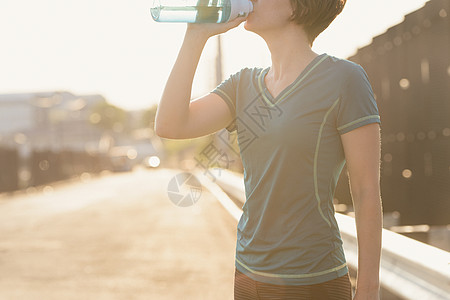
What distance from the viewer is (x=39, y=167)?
29.2 meters

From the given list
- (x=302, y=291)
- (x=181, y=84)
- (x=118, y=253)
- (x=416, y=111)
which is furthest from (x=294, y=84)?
(x=118, y=253)

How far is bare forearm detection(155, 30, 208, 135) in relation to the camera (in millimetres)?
2166

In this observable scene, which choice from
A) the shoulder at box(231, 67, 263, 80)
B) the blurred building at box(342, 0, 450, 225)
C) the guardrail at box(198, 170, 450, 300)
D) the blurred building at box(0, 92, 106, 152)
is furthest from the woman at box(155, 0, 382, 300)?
the blurred building at box(0, 92, 106, 152)

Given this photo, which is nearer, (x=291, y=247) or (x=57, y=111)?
(x=291, y=247)

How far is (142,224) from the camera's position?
1224 cm

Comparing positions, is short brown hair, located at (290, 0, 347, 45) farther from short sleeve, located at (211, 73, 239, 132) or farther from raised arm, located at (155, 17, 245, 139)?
short sleeve, located at (211, 73, 239, 132)

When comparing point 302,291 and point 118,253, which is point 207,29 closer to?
point 302,291

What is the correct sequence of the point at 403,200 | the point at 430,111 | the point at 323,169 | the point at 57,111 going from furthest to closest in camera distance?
the point at 57,111
the point at 403,200
the point at 430,111
the point at 323,169

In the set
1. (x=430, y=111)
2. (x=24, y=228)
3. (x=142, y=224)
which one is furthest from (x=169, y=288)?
(x=24, y=228)

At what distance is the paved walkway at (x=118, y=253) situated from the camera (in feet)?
21.5

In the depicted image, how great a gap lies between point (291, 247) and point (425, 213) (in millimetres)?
5046

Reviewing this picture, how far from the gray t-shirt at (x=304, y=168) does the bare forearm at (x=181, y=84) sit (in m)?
0.33

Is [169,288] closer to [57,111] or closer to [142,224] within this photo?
[142,224]

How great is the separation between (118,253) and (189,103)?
7.04 m
